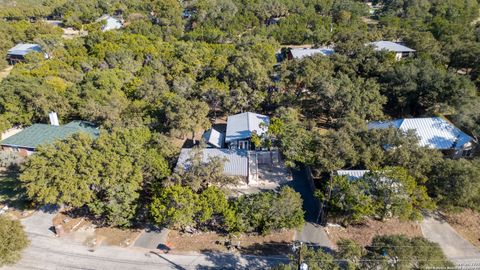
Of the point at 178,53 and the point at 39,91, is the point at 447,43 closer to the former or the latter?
the point at 178,53

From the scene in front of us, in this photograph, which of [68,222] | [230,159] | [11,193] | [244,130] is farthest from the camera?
[244,130]

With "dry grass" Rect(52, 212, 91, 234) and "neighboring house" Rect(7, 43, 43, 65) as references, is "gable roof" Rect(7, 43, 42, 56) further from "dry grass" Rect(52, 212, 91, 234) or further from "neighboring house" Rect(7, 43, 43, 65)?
"dry grass" Rect(52, 212, 91, 234)

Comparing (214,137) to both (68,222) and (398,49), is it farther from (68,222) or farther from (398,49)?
(398,49)

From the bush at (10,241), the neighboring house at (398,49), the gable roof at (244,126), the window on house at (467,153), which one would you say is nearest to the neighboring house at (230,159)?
the gable roof at (244,126)

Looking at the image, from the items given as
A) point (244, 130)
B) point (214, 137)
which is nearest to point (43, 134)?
point (214, 137)

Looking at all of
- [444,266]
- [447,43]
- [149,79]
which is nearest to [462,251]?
[444,266]

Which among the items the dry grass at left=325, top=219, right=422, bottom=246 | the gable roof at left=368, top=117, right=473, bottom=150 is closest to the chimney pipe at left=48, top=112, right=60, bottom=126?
the dry grass at left=325, top=219, right=422, bottom=246
